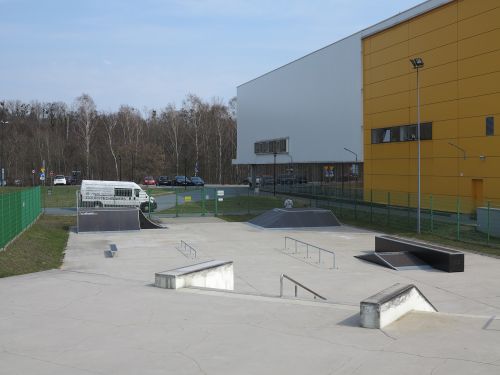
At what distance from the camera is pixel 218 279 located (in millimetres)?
14250

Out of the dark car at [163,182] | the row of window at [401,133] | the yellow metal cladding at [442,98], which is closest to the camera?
the yellow metal cladding at [442,98]

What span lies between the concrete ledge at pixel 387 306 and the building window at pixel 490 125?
88.5ft

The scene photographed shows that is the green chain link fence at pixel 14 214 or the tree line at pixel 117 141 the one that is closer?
the green chain link fence at pixel 14 214

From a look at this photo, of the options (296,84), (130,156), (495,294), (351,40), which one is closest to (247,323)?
(495,294)

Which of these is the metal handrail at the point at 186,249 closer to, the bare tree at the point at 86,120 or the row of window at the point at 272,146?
the row of window at the point at 272,146

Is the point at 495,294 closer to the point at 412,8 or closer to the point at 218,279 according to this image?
the point at 218,279

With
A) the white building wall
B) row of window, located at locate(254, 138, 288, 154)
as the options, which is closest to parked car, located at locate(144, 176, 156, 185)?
row of window, located at locate(254, 138, 288, 154)

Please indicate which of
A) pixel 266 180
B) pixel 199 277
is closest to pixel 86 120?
pixel 266 180

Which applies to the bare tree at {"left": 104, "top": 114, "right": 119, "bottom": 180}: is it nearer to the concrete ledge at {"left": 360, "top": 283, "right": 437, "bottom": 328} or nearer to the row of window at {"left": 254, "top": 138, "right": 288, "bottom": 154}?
the row of window at {"left": 254, "top": 138, "right": 288, "bottom": 154}

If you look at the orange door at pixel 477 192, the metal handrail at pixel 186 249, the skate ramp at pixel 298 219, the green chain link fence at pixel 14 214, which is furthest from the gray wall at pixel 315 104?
the green chain link fence at pixel 14 214

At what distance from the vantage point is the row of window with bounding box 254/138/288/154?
6512 centimetres

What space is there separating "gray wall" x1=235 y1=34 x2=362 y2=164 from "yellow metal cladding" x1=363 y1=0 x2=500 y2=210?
2121mm

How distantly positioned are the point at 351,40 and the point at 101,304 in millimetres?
43386

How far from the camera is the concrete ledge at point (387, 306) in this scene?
9299 millimetres
